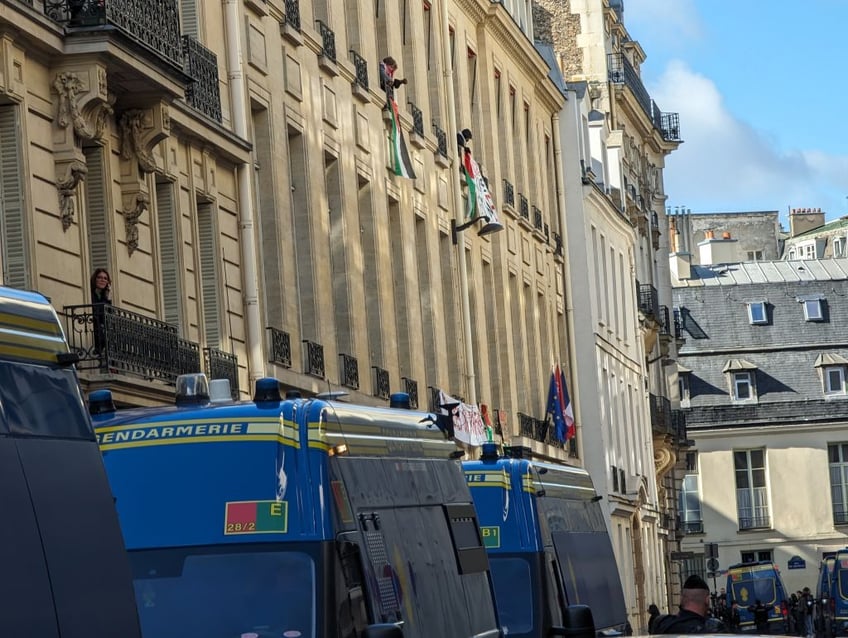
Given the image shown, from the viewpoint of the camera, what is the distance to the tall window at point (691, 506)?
88.6 m

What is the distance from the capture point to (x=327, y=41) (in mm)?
30562

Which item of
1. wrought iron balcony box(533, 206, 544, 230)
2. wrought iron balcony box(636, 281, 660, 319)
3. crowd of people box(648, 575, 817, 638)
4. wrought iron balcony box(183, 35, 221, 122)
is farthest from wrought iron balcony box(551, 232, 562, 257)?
wrought iron balcony box(183, 35, 221, 122)

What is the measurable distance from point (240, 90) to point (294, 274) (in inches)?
118

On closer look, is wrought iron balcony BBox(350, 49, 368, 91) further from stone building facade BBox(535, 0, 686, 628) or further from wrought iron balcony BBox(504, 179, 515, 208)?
stone building facade BBox(535, 0, 686, 628)

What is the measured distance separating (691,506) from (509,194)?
149 ft

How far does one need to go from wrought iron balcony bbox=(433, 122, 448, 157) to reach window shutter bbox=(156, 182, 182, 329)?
14.6 meters

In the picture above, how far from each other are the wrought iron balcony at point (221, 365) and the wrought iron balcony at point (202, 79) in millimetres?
2673

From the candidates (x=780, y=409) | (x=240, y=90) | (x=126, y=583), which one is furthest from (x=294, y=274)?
(x=780, y=409)

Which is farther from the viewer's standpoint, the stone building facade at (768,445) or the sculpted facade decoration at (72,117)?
the stone building facade at (768,445)

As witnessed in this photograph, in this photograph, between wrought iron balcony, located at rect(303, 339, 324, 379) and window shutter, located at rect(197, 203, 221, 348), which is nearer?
window shutter, located at rect(197, 203, 221, 348)

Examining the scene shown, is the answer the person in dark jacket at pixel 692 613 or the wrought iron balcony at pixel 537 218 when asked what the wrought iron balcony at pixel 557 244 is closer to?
the wrought iron balcony at pixel 537 218

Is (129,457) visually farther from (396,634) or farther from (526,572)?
(526,572)

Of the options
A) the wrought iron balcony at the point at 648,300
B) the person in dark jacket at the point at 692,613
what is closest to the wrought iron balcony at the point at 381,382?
the person in dark jacket at the point at 692,613

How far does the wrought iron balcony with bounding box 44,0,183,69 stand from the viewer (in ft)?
65.6
